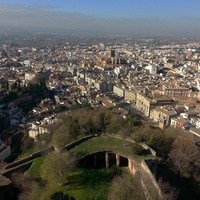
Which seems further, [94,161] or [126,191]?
[94,161]

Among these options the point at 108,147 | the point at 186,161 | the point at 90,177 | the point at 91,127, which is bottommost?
the point at 90,177

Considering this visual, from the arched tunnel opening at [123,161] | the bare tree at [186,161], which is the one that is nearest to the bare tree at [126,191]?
the arched tunnel opening at [123,161]

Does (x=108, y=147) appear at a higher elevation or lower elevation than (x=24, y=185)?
higher

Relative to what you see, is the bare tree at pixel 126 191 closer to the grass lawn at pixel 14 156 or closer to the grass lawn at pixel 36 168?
the grass lawn at pixel 36 168

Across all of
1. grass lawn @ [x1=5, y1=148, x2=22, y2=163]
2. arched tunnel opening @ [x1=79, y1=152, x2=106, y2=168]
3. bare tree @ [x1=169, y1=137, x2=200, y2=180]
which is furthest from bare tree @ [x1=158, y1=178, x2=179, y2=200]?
grass lawn @ [x1=5, y1=148, x2=22, y2=163]

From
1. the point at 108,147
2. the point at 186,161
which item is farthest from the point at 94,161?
the point at 186,161

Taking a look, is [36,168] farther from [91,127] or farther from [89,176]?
[91,127]

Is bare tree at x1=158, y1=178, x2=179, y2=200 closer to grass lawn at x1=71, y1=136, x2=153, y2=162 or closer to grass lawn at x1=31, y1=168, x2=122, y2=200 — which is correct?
grass lawn at x1=31, y1=168, x2=122, y2=200

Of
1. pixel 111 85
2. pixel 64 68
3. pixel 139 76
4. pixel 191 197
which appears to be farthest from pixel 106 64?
pixel 191 197
